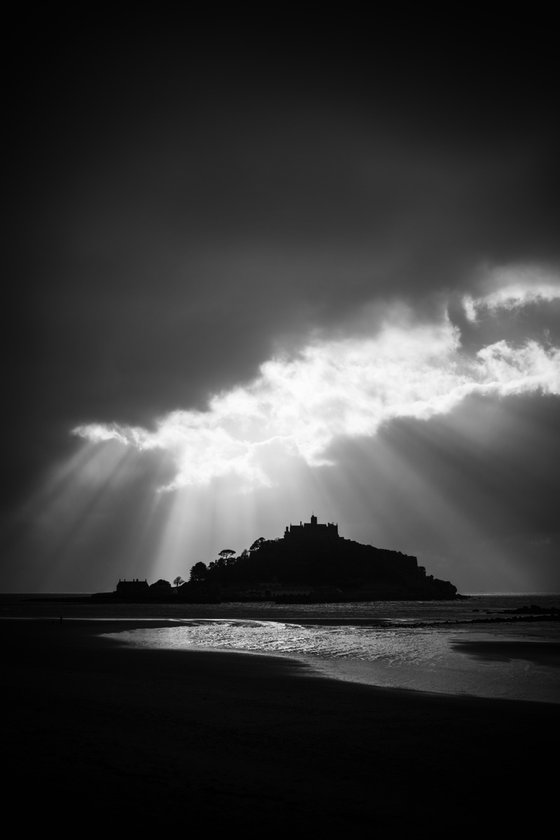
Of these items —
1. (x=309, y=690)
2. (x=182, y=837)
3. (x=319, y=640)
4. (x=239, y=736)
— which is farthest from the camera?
(x=319, y=640)

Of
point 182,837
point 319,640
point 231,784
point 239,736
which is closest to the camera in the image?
point 182,837

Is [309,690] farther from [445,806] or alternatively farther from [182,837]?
[182,837]

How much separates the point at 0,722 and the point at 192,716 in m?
5.23

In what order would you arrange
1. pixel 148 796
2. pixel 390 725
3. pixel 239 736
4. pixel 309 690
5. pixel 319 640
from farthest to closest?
1. pixel 319 640
2. pixel 309 690
3. pixel 390 725
4. pixel 239 736
5. pixel 148 796

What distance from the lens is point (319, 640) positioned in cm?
5184

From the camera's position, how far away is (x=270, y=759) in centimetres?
1336

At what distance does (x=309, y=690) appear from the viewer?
2367cm

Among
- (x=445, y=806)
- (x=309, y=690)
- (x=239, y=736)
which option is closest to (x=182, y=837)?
(x=445, y=806)

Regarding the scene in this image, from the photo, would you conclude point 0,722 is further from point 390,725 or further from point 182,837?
point 390,725

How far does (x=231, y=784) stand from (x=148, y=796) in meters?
1.62

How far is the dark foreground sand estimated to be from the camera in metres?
10.1

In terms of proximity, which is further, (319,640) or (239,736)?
(319,640)

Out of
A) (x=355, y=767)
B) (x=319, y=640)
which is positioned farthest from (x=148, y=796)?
(x=319, y=640)

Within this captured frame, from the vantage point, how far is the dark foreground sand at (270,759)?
1006 cm
